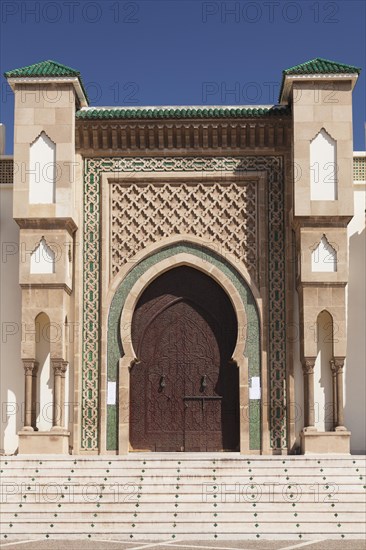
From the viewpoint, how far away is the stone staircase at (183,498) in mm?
9961

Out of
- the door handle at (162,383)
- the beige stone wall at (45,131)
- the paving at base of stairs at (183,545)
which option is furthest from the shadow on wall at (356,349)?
the beige stone wall at (45,131)

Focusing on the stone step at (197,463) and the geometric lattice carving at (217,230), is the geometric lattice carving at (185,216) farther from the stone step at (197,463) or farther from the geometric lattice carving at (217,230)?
the stone step at (197,463)

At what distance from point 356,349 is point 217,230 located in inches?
88.8

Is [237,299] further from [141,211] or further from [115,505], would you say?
[115,505]

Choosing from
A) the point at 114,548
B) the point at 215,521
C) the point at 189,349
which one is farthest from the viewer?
the point at 189,349

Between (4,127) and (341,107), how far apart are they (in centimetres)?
438

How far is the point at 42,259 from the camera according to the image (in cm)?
1259

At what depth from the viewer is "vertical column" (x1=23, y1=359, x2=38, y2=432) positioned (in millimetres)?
12422

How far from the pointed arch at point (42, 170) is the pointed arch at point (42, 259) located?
0.52 metres

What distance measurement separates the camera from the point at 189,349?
42.9ft

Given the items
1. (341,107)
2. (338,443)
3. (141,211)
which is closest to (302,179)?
(341,107)

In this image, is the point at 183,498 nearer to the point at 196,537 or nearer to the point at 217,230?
the point at 196,537

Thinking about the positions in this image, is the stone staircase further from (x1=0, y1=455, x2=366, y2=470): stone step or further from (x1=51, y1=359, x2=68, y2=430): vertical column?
(x1=51, y1=359, x2=68, y2=430): vertical column

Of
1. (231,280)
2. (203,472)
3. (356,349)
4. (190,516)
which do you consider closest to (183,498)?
(190,516)
